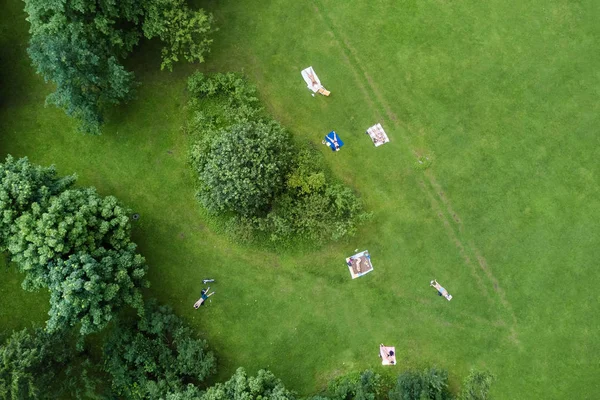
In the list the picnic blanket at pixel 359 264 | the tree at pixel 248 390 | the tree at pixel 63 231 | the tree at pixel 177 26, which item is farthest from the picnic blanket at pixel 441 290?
the tree at pixel 177 26

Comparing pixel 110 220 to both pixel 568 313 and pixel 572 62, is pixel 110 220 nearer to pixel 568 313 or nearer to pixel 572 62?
pixel 568 313

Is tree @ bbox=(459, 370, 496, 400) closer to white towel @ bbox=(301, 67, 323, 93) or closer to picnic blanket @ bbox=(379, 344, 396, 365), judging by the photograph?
picnic blanket @ bbox=(379, 344, 396, 365)

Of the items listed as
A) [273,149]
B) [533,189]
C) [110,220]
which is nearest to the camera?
[110,220]

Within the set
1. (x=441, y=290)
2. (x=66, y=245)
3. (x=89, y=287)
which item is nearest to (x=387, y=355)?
(x=441, y=290)

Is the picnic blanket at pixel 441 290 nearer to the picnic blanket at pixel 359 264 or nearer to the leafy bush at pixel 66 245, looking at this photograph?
the picnic blanket at pixel 359 264

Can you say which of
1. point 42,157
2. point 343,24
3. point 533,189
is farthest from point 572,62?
point 42,157

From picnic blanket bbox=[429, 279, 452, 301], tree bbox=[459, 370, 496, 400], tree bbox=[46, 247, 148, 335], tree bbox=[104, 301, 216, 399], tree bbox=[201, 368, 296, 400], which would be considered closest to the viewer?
tree bbox=[46, 247, 148, 335]

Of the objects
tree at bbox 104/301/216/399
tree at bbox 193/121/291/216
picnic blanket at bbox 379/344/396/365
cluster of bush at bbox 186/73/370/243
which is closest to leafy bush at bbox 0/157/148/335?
tree at bbox 104/301/216/399
